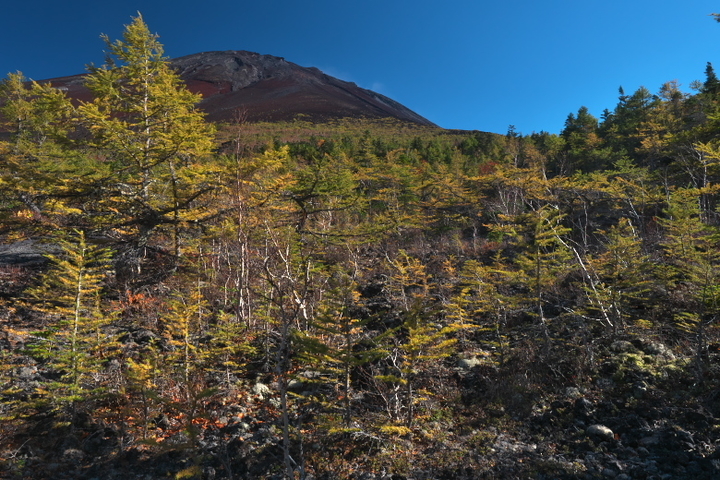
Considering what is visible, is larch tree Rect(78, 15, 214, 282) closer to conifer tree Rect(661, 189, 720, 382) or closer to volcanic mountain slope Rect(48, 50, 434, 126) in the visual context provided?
conifer tree Rect(661, 189, 720, 382)

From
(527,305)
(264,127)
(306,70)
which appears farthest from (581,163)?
(306,70)

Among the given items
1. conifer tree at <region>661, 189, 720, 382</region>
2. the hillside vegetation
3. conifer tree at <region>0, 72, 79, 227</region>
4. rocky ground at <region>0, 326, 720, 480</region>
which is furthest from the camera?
conifer tree at <region>0, 72, 79, 227</region>

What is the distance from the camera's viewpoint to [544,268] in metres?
7.54

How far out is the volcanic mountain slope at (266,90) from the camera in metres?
64.1

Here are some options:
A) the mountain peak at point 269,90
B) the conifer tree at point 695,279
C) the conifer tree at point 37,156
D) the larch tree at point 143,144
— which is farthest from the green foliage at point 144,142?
the mountain peak at point 269,90

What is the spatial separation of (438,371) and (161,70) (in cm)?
1435

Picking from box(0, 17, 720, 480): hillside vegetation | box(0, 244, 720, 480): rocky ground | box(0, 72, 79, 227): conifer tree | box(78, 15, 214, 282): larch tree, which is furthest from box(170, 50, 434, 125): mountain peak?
box(0, 244, 720, 480): rocky ground

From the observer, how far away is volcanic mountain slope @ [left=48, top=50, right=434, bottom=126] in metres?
64.1

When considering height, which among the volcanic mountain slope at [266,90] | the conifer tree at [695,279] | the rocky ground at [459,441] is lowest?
the rocky ground at [459,441]

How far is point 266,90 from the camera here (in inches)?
3282

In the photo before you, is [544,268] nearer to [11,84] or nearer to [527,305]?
[527,305]

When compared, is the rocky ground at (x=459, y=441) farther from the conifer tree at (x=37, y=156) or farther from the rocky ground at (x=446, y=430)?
the conifer tree at (x=37, y=156)

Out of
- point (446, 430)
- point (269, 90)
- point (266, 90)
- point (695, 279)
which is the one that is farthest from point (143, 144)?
point (266, 90)

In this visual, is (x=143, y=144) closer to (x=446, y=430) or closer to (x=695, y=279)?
(x=446, y=430)
